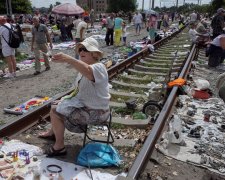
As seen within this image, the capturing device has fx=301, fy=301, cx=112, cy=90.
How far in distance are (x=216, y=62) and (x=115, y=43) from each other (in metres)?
7.86

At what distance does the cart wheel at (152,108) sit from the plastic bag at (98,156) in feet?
5.80

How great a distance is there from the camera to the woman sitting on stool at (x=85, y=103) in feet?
12.3

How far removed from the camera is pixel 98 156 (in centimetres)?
386

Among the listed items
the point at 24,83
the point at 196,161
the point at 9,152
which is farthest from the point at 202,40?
the point at 9,152

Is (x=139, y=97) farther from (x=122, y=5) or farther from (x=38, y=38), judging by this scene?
(x=122, y=5)

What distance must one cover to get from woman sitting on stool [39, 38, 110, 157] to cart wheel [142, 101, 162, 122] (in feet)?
5.75

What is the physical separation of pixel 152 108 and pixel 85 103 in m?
2.12

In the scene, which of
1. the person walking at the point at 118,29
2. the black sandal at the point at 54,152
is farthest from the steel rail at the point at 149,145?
the person walking at the point at 118,29

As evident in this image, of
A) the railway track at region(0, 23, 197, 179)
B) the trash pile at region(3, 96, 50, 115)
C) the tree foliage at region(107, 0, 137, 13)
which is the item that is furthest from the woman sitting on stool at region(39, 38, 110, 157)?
the tree foliage at region(107, 0, 137, 13)

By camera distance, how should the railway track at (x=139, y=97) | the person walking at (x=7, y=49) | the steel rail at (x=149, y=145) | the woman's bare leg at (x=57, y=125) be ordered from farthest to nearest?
the person walking at (x=7, y=49), the railway track at (x=139, y=97), the woman's bare leg at (x=57, y=125), the steel rail at (x=149, y=145)

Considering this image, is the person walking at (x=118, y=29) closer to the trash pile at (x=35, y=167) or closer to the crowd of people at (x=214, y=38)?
the crowd of people at (x=214, y=38)

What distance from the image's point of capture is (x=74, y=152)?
13.8 feet

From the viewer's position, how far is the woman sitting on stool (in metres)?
3.75

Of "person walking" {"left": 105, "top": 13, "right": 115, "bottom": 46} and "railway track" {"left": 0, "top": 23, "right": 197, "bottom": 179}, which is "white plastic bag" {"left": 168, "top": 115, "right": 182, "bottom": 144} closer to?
"railway track" {"left": 0, "top": 23, "right": 197, "bottom": 179}
